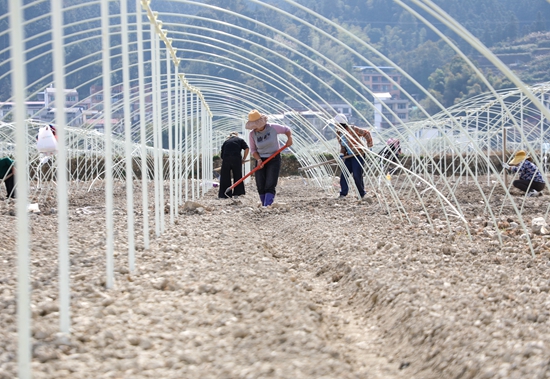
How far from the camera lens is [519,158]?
12141 mm

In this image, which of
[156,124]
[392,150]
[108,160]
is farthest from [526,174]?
[108,160]

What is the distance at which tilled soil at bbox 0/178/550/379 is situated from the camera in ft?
9.93

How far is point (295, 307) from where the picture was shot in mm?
3867

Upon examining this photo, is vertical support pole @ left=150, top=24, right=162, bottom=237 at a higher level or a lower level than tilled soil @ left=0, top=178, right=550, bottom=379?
higher

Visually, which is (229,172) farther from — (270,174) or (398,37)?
(398,37)

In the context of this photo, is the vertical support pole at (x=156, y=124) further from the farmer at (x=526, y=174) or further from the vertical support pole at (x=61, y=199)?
the farmer at (x=526, y=174)

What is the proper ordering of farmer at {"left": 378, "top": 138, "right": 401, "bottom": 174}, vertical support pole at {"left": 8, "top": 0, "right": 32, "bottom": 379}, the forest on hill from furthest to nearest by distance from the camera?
the forest on hill, farmer at {"left": 378, "top": 138, "right": 401, "bottom": 174}, vertical support pole at {"left": 8, "top": 0, "right": 32, "bottom": 379}

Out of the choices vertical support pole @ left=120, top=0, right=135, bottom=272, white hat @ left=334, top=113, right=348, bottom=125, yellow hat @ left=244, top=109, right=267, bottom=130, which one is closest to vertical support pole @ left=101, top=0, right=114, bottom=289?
vertical support pole @ left=120, top=0, right=135, bottom=272

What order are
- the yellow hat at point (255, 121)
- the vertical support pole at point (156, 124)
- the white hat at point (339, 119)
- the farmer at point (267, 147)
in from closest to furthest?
the vertical support pole at point (156, 124)
the yellow hat at point (255, 121)
the farmer at point (267, 147)
the white hat at point (339, 119)

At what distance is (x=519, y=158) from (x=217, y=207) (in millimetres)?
5316

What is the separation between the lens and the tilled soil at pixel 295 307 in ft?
9.93

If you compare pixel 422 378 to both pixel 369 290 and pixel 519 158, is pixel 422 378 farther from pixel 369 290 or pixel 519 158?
pixel 519 158

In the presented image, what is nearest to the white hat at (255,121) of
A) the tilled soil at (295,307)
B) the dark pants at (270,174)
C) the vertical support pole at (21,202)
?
the dark pants at (270,174)

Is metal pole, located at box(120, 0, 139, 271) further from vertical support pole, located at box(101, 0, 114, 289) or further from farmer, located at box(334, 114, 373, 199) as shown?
farmer, located at box(334, 114, 373, 199)
